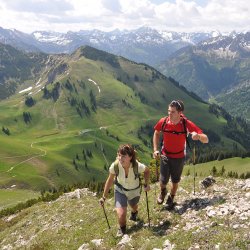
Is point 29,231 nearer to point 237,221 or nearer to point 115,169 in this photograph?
point 115,169

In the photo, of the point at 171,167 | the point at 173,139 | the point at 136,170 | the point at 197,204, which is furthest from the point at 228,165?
the point at 136,170

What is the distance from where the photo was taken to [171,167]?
19969 mm

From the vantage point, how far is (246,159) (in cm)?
17638

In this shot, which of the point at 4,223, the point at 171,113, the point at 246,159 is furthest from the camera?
the point at 246,159

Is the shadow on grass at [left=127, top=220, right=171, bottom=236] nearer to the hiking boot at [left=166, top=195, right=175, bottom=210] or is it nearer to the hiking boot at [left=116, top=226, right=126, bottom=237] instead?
the hiking boot at [left=116, top=226, right=126, bottom=237]

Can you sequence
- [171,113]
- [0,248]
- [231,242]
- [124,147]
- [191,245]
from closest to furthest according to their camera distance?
[231,242] < [191,245] < [124,147] < [171,113] < [0,248]

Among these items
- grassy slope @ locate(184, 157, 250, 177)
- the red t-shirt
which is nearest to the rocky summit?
the red t-shirt

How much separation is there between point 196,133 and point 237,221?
447cm

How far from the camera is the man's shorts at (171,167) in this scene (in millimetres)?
19719

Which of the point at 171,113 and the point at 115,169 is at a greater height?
the point at 171,113

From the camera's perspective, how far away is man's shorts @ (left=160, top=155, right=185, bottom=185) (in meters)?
19.7

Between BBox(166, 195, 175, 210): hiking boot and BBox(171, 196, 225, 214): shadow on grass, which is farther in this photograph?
BBox(166, 195, 175, 210): hiking boot

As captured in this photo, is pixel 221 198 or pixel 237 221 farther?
pixel 221 198

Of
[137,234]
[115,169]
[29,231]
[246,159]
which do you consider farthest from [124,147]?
[246,159]
